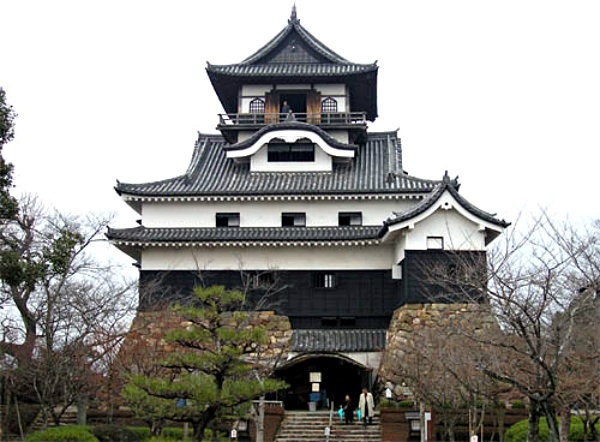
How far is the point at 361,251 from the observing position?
109 feet

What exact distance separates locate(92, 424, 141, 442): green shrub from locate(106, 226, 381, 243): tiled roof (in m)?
8.89

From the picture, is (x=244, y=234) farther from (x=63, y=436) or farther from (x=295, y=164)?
(x=63, y=436)

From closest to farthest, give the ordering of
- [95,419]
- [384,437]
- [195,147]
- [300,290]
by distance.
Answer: [384,437] < [95,419] < [300,290] < [195,147]

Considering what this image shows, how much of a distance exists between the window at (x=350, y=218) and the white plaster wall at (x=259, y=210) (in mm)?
165

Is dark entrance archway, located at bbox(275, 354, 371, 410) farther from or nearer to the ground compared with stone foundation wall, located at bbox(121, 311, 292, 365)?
nearer to the ground

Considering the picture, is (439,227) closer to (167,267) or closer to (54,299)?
(167,267)

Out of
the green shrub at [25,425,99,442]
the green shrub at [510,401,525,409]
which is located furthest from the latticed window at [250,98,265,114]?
the green shrub at [25,425,99,442]

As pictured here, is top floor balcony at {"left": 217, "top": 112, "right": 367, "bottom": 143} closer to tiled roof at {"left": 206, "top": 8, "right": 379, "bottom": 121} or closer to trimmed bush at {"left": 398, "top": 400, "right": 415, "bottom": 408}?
tiled roof at {"left": 206, "top": 8, "right": 379, "bottom": 121}

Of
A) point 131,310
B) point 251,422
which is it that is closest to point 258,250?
point 131,310

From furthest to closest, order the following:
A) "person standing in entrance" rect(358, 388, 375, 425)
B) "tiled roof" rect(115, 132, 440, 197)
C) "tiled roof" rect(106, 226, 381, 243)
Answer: "tiled roof" rect(115, 132, 440, 197) < "tiled roof" rect(106, 226, 381, 243) < "person standing in entrance" rect(358, 388, 375, 425)

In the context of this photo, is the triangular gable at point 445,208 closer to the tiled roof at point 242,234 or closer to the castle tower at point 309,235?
the castle tower at point 309,235

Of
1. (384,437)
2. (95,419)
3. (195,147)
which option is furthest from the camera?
(195,147)

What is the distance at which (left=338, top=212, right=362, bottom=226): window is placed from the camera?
112 ft

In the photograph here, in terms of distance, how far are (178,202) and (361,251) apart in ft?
26.7
